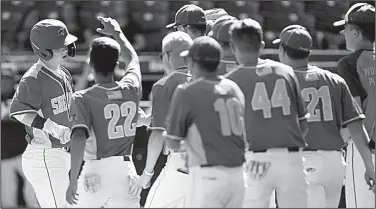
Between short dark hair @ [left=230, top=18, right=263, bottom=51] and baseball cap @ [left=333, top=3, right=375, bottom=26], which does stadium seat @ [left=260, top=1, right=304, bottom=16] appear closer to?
baseball cap @ [left=333, top=3, right=375, bottom=26]

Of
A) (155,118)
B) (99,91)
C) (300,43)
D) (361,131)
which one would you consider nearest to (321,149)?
(361,131)

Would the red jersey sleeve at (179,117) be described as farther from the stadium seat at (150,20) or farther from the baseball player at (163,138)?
the stadium seat at (150,20)

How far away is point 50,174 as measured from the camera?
6.52 meters

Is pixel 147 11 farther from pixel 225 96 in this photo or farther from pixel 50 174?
pixel 225 96

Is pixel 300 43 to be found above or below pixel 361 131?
above

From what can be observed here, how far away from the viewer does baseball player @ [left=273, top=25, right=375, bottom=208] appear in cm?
584

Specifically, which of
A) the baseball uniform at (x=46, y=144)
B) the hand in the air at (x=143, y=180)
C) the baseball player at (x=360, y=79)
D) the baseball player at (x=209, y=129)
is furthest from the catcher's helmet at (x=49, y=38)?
the baseball player at (x=360, y=79)

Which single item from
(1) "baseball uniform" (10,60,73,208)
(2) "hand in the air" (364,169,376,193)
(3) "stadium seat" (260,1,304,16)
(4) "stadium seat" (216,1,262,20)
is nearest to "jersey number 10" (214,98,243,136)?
(2) "hand in the air" (364,169,376,193)

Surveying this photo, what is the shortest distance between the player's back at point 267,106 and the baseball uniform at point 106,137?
28.7 inches

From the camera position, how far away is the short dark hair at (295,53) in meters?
5.86

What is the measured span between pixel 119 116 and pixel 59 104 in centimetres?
113

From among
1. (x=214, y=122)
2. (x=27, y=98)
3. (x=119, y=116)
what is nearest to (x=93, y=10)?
(x=27, y=98)

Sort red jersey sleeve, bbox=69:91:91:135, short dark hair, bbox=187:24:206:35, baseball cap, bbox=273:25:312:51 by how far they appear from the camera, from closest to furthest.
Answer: red jersey sleeve, bbox=69:91:91:135, baseball cap, bbox=273:25:312:51, short dark hair, bbox=187:24:206:35

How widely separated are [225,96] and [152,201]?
119cm
